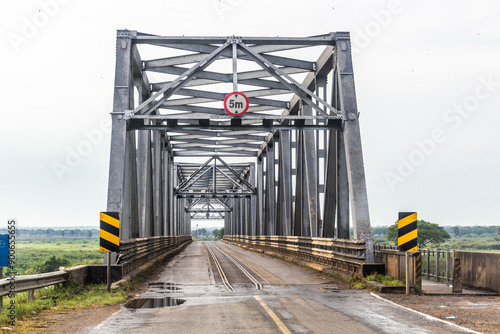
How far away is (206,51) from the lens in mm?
23062

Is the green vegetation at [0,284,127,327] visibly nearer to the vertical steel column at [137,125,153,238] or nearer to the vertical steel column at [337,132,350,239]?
the vertical steel column at [337,132,350,239]

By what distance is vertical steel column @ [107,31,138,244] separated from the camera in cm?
1845

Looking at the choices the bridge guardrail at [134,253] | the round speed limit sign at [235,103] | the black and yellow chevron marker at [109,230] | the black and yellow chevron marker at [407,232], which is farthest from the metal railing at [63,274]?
the black and yellow chevron marker at [407,232]

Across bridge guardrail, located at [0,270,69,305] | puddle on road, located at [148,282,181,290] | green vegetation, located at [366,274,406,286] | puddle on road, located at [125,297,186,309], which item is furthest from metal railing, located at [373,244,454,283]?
bridge guardrail, located at [0,270,69,305]

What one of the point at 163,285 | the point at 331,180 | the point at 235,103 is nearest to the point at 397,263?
the point at 163,285

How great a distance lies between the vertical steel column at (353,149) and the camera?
18.2m

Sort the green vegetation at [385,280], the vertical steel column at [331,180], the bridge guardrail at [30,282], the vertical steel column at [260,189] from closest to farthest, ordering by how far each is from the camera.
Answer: the bridge guardrail at [30,282] → the green vegetation at [385,280] → the vertical steel column at [331,180] → the vertical steel column at [260,189]

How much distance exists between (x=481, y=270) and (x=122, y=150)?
10.6m

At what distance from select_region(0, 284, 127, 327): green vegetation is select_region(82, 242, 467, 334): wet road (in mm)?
606

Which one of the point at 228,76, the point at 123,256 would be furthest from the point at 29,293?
the point at 228,76

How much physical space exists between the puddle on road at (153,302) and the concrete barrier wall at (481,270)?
6.70m

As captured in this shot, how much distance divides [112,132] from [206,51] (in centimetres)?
562

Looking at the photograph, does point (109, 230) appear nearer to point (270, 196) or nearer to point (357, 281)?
point (357, 281)

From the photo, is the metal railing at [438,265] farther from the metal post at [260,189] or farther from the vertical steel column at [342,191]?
the metal post at [260,189]
